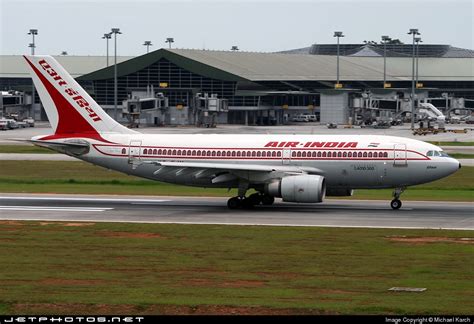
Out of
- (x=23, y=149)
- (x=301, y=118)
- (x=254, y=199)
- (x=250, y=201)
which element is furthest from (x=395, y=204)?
(x=301, y=118)

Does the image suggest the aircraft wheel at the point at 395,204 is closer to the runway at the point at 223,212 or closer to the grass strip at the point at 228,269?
the runway at the point at 223,212

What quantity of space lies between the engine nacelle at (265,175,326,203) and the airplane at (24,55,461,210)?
5 cm

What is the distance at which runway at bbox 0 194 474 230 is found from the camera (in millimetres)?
44125

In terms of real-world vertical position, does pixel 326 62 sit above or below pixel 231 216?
above

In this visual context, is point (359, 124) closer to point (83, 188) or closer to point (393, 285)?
point (83, 188)

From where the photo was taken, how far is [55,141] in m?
51.9

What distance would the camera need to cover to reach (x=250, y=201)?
5000 centimetres

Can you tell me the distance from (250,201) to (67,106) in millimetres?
10752

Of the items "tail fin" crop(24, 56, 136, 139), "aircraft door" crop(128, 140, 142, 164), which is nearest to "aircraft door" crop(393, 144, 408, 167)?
"aircraft door" crop(128, 140, 142, 164)

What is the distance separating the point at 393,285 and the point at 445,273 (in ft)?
8.62

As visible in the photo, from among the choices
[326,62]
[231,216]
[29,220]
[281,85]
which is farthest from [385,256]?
[326,62]

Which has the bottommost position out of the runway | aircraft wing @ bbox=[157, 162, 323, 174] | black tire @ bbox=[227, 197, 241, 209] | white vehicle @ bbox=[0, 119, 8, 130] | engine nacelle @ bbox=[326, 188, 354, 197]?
the runway

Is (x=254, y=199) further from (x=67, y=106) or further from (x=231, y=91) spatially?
(x=231, y=91)

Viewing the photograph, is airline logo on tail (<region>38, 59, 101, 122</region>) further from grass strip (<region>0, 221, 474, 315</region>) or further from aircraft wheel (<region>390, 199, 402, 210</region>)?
aircraft wheel (<region>390, 199, 402, 210</region>)
